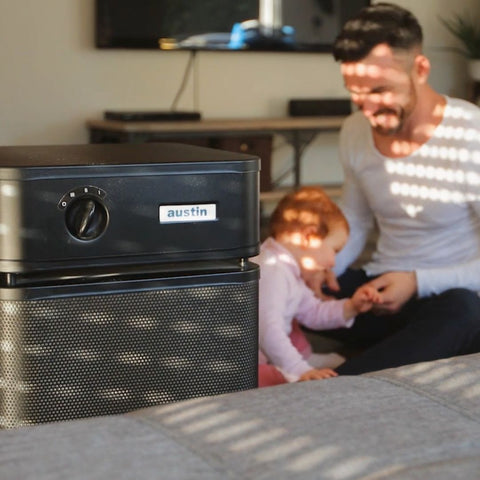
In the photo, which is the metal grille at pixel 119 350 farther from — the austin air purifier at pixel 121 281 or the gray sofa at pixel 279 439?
the gray sofa at pixel 279 439

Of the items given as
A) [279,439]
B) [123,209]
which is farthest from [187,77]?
[279,439]

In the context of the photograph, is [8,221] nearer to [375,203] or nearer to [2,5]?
[375,203]

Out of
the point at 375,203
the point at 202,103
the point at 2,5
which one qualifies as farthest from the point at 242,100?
the point at 375,203

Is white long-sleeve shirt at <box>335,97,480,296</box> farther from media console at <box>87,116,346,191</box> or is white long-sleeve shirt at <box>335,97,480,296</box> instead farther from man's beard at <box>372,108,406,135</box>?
media console at <box>87,116,346,191</box>

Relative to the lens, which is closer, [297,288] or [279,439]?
[279,439]

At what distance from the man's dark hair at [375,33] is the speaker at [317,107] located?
2.22m

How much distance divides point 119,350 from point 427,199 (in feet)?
4.14

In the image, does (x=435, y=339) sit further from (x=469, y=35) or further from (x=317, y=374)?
(x=469, y=35)

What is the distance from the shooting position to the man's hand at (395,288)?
2.12 meters

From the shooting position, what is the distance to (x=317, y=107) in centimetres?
441

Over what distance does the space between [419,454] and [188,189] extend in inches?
18.4

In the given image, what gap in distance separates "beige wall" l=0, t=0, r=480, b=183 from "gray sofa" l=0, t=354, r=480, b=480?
331 centimetres

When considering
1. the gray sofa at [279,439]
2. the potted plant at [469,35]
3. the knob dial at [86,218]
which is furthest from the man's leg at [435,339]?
the potted plant at [469,35]

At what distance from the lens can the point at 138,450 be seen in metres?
0.72
